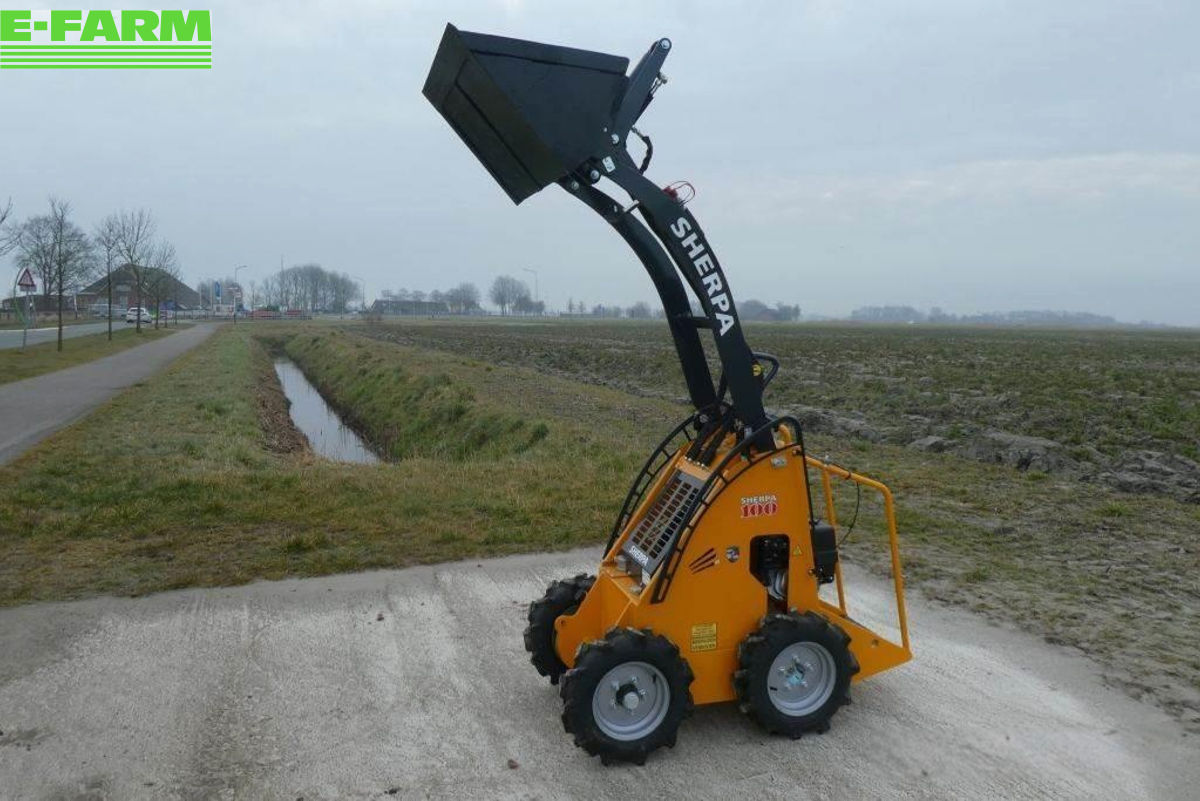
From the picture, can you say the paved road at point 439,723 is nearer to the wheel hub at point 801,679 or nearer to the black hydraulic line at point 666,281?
the wheel hub at point 801,679

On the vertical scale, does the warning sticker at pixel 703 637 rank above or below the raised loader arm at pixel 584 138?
below

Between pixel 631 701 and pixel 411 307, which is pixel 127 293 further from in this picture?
pixel 631 701

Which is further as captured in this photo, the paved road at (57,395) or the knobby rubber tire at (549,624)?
the paved road at (57,395)

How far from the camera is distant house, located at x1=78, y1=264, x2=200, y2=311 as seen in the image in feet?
160

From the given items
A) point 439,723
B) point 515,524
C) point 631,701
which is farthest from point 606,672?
point 515,524

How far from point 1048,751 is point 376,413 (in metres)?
20.0

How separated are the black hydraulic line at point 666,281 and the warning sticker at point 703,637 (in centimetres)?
130

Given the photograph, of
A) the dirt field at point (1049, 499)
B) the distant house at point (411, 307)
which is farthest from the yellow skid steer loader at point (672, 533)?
the distant house at point (411, 307)

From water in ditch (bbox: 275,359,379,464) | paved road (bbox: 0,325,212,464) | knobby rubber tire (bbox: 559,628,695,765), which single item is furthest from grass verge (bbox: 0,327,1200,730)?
water in ditch (bbox: 275,359,379,464)

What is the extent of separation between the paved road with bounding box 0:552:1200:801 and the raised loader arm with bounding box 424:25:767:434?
1.83 metres

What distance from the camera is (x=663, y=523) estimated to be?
4875 millimetres

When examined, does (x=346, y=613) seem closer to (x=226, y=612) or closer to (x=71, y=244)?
(x=226, y=612)

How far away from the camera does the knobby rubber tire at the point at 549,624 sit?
501 cm

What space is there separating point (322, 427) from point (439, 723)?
19874 mm
